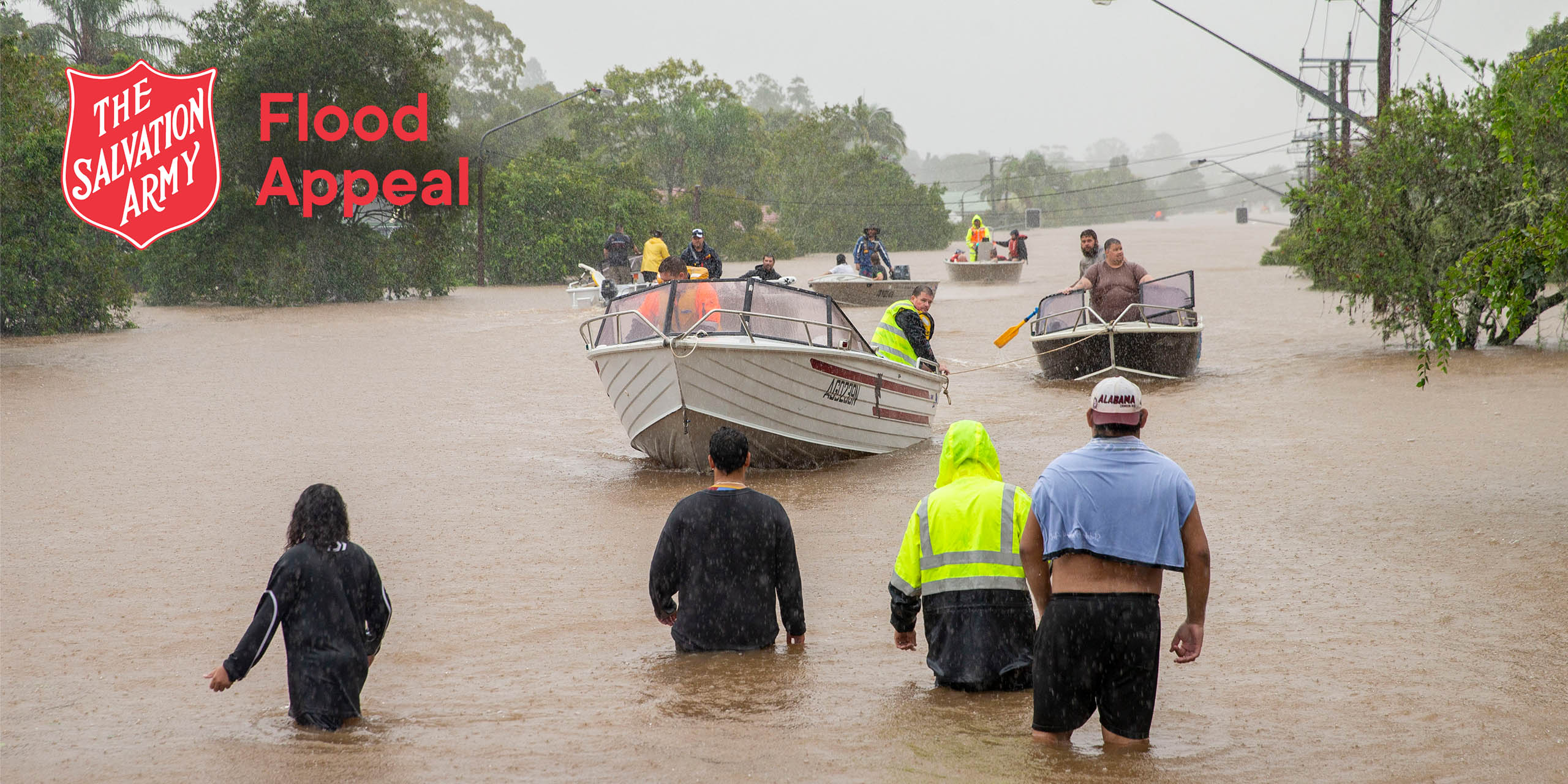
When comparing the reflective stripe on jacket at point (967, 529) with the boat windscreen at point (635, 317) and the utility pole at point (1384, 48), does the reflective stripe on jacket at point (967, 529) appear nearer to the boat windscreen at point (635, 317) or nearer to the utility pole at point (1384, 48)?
the boat windscreen at point (635, 317)

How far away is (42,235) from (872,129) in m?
85.8

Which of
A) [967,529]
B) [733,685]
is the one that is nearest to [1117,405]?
[967,529]

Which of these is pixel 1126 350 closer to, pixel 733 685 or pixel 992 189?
pixel 733 685

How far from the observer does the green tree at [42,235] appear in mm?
25047

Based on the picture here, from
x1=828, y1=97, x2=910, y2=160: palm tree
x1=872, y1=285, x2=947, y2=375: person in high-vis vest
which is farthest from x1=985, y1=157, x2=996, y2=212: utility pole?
x1=872, y1=285, x2=947, y2=375: person in high-vis vest

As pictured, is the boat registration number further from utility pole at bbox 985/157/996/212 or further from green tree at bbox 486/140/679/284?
utility pole at bbox 985/157/996/212

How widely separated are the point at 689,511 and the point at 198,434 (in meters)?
12.3

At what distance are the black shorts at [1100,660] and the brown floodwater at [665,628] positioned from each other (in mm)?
236

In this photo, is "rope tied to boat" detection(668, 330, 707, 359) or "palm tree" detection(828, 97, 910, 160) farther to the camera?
"palm tree" detection(828, 97, 910, 160)

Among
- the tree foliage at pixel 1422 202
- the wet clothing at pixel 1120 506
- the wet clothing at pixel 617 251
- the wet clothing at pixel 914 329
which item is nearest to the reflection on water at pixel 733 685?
the wet clothing at pixel 1120 506

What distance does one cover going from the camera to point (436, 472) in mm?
13508

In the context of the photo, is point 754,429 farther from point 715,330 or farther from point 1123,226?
point 1123,226

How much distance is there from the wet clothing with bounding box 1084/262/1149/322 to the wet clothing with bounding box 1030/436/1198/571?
14260mm

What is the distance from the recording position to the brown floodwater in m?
5.14
